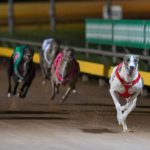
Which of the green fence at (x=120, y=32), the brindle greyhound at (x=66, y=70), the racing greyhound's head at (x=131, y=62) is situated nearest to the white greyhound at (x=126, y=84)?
the racing greyhound's head at (x=131, y=62)

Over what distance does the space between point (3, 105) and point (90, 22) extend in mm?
7533

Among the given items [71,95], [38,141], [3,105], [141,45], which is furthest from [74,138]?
[141,45]

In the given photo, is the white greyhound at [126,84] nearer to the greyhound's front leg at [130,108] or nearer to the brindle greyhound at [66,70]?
the greyhound's front leg at [130,108]

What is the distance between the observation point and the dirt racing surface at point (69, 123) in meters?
9.31

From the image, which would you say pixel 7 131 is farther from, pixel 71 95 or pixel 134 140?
pixel 71 95

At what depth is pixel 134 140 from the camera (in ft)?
31.8

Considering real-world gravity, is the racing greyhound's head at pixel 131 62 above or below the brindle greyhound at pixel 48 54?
above

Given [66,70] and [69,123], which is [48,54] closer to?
[66,70]

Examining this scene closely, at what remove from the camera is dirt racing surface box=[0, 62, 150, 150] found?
931cm

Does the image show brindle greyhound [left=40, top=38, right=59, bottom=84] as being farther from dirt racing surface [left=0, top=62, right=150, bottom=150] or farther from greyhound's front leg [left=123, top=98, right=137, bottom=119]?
greyhound's front leg [left=123, top=98, right=137, bottom=119]

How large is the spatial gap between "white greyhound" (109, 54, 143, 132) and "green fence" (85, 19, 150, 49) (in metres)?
5.63

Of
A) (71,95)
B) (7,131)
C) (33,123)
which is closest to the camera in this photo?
(7,131)

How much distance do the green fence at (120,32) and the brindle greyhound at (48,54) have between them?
1782 mm

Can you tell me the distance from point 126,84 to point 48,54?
19.5ft
